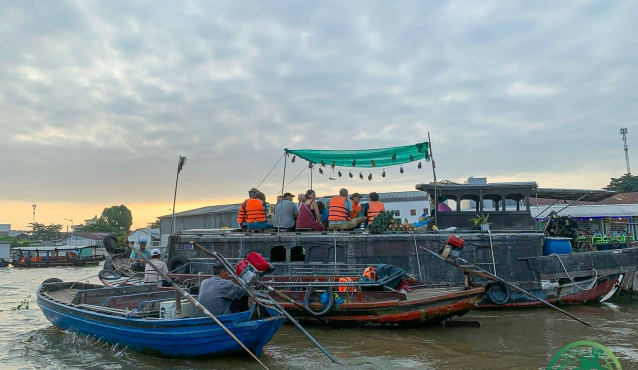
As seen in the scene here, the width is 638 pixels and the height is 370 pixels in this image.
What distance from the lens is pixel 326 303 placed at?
1025 centimetres

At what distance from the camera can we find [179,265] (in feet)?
48.0

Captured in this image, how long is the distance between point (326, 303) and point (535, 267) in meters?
6.21

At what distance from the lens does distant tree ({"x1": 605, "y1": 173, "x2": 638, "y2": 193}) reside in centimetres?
4226

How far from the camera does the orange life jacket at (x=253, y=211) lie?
46.8ft

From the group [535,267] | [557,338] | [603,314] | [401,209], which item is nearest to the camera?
[557,338]

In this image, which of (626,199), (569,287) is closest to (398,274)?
(569,287)

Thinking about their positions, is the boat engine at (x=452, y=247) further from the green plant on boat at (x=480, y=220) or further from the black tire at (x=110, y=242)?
the black tire at (x=110, y=242)

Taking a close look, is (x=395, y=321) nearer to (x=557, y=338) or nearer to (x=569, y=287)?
(x=557, y=338)

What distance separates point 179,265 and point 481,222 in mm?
9676

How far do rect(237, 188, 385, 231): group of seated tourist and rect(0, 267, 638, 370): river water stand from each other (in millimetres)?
3898

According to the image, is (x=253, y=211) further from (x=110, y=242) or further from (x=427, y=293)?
(x=427, y=293)

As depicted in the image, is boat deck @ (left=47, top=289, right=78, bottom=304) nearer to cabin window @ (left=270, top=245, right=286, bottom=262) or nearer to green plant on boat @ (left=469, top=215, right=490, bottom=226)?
cabin window @ (left=270, top=245, right=286, bottom=262)

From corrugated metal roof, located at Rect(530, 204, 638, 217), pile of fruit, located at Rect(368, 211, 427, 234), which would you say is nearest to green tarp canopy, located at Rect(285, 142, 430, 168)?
pile of fruit, located at Rect(368, 211, 427, 234)

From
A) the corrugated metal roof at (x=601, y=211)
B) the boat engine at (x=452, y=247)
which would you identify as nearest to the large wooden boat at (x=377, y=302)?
the boat engine at (x=452, y=247)
